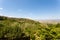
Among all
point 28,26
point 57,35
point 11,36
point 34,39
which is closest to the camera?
point 11,36

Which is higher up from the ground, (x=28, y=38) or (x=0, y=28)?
(x=0, y=28)

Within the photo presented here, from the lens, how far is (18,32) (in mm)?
11969

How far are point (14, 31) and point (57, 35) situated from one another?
173 inches

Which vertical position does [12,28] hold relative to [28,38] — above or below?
above

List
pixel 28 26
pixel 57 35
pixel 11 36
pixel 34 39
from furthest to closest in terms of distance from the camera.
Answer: pixel 28 26 → pixel 57 35 → pixel 34 39 → pixel 11 36

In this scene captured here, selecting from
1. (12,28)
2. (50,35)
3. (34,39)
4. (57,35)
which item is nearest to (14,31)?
(12,28)

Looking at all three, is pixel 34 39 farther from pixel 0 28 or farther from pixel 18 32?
pixel 0 28

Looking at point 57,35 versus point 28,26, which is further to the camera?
point 28,26

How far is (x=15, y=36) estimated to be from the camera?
11.7 metres

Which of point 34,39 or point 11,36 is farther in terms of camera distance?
point 34,39

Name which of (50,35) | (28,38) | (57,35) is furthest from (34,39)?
(57,35)

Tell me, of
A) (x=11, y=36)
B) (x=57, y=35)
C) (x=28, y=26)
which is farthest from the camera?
(x=28, y=26)

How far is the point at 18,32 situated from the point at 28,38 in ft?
3.57

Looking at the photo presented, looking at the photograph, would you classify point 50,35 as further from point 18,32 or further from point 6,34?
point 6,34
